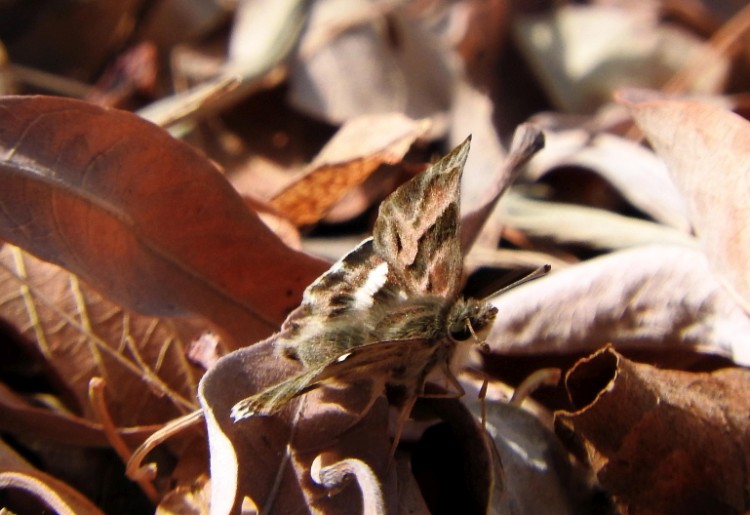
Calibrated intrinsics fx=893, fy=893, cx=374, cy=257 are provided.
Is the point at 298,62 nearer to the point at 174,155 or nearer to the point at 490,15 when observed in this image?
the point at 490,15

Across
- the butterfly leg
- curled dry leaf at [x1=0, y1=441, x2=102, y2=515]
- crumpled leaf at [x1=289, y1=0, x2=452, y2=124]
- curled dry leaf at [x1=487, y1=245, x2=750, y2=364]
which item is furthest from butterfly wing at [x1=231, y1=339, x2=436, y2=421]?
crumpled leaf at [x1=289, y1=0, x2=452, y2=124]

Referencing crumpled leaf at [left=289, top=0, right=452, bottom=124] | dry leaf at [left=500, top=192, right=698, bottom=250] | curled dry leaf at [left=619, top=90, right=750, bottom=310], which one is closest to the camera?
curled dry leaf at [left=619, top=90, right=750, bottom=310]

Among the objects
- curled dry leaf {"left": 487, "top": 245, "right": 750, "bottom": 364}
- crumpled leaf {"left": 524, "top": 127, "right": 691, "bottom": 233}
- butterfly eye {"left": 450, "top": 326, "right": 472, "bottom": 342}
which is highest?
butterfly eye {"left": 450, "top": 326, "right": 472, "bottom": 342}

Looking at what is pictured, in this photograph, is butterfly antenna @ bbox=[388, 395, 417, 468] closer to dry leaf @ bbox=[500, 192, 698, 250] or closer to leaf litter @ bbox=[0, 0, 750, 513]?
leaf litter @ bbox=[0, 0, 750, 513]

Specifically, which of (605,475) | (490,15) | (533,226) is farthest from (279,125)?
(605,475)

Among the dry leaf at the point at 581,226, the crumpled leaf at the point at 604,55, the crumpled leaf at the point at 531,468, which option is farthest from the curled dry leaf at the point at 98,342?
the crumpled leaf at the point at 604,55

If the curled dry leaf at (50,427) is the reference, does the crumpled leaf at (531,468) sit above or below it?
below

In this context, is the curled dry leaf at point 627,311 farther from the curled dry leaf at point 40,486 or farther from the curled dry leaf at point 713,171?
the curled dry leaf at point 40,486
